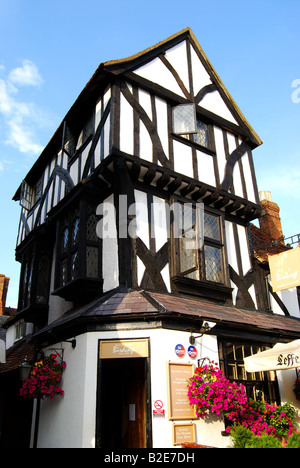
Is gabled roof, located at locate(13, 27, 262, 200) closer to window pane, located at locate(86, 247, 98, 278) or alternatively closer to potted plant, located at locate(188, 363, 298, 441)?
window pane, located at locate(86, 247, 98, 278)

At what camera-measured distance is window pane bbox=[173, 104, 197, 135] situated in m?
10.6

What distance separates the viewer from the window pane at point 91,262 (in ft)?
30.8

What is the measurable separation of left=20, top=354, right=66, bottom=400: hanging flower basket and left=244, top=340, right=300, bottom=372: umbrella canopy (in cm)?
387

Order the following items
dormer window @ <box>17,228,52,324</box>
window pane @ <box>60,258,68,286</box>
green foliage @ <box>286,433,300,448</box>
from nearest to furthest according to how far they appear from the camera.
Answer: green foliage @ <box>286,433,300,448</box> → window pane @ <box>60,258,68,286</box> → dormer window @ <box>17,228,52,324</box>

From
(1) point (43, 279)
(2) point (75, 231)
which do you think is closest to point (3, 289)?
(1) point (43, 279)

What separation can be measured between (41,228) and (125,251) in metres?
4.42

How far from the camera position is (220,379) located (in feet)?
23.9

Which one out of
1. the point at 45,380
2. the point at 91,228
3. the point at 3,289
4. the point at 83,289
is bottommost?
the point at 45,380

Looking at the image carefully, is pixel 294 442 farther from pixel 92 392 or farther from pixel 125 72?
pixel 125 72

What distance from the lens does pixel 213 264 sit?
10266 mm

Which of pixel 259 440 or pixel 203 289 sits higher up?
pixel 203 289

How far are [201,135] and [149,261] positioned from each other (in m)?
4.59

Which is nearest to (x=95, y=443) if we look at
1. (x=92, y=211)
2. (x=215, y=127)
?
(x=92, y=211)

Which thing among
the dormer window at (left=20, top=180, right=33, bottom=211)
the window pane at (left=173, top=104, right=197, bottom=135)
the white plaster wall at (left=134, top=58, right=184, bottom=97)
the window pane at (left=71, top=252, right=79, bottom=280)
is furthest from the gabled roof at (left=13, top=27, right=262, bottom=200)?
the window pane at (left=71, top=252, right=79, bottom=280)
